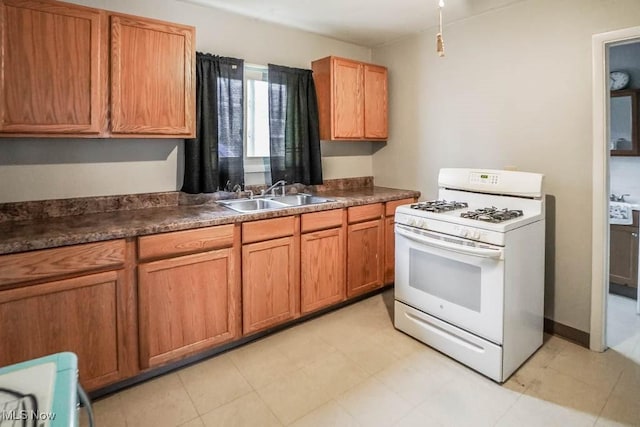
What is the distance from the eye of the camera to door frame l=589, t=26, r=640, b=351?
2357 mm

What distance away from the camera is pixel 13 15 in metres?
1.89

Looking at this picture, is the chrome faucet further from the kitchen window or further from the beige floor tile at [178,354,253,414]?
the beige floor tile at [178,354,253,414]

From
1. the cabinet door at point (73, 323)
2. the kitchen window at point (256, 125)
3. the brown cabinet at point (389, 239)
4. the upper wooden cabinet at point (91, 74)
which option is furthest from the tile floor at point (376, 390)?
the upper wooden cabinet at point (91, 74)

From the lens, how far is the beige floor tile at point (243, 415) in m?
1.86

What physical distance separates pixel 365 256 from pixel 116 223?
1.96 meters

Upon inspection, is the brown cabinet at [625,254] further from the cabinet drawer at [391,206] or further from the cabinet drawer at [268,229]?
the cabinet drawer at [268,229]

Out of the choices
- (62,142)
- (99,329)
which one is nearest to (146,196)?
(62,142)

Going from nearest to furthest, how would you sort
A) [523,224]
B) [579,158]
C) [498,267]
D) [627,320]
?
[498,267] < [523,224] < [579,158] < [627,320]

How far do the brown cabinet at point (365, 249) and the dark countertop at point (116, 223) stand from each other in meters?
0.28

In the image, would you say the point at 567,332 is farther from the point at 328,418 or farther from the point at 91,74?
the point at 91,74

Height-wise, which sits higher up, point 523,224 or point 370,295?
point 523,224

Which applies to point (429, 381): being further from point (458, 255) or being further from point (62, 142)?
point (62, 142)

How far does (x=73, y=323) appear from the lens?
74.0 inches

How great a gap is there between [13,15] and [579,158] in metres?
3.45
